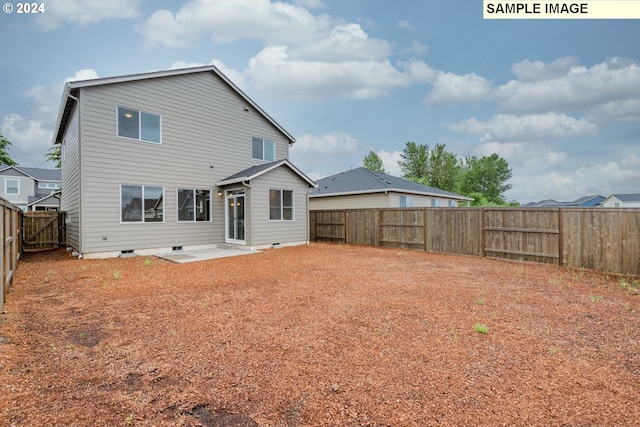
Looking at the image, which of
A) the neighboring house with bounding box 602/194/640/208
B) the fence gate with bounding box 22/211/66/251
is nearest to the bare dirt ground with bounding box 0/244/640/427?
the fence gate with bounding box 22/211/66/251

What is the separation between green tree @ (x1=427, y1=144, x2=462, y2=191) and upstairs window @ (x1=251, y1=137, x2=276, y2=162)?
103 feet

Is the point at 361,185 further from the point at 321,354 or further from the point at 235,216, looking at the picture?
the point at 321,354

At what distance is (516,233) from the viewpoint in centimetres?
918

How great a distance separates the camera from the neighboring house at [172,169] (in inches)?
384

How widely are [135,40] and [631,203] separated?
64529 millimetres

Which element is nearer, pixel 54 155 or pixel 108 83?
pixel 108 83

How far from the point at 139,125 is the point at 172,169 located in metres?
1.85

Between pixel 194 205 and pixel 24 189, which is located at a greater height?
pixel 24 189

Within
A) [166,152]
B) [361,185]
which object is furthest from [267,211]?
[361,185]

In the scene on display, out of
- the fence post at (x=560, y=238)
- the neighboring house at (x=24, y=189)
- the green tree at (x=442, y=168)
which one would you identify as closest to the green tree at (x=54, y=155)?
the neighboring house at (x=24, y=189)

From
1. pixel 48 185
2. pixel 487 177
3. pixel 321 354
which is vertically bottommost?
pixel 321 354

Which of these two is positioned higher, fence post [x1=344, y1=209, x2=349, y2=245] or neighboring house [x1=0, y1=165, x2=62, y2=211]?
neighboring house [x1=0, y1=165, x2=62, y2=211]

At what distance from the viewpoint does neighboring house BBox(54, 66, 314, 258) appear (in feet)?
32.0

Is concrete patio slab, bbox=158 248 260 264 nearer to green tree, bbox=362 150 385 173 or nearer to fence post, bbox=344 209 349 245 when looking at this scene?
fence post, bbox=344 209 349 245
